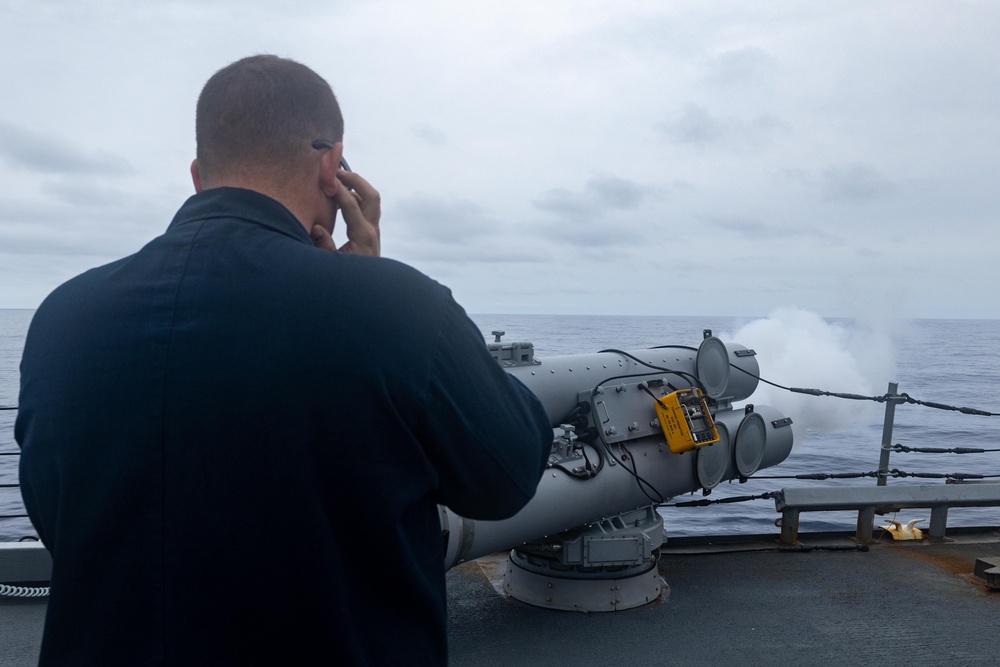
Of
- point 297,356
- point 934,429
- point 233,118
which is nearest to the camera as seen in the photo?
point 297,356

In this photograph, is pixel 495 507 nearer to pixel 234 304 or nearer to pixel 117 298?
pixel 234 304

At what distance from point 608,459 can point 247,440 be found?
290 centimetres

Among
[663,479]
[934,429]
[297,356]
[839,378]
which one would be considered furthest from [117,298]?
[934,429]

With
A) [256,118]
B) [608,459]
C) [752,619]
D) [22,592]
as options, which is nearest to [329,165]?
[256,118]

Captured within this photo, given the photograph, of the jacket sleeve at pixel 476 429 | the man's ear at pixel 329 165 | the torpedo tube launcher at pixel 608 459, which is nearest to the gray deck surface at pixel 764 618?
the torpedo tube launcher at pixel 608 459

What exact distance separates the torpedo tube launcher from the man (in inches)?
95.4

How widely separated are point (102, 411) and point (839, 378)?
9.51 metres

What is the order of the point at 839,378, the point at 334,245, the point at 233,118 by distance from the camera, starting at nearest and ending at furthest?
the point at 233,118, the point at 334,245, the point at 839,378

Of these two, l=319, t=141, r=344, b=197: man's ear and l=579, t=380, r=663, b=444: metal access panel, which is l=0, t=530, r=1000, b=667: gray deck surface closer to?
l=579, t=380, r=663, b=444: metal access panel

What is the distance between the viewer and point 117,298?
948mm

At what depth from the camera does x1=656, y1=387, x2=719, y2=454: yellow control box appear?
376 cm

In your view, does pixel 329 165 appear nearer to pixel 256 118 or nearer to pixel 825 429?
pixel 256 118

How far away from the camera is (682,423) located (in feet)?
12.3

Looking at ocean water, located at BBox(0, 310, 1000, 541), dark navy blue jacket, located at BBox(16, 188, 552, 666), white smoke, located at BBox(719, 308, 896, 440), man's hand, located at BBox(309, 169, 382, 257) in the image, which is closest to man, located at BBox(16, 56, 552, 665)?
dark navy blue jacket, located at BBox(16, 188, 552, 666)
